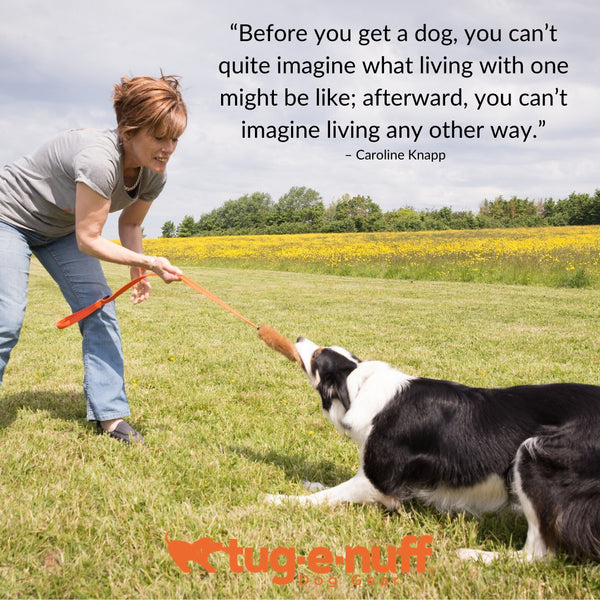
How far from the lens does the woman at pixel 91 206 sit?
2979mm

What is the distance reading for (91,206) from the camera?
118 inches

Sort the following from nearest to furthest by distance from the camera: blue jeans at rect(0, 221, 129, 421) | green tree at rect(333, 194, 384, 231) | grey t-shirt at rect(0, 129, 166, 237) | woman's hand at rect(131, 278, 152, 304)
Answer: grey t-shirt at rect(0, 129, 166, 237) < blue jeans at rect(0, 221, 129, 421) < woman's hand at rect(131, 278, 152, 304) < green tree at rect(333, 194, 384, 231)

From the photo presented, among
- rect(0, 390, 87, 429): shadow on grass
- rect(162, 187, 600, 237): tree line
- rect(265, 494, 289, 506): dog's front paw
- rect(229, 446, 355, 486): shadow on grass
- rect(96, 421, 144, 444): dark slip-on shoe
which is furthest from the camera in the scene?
rect(162, 187, 600, 237): tree line

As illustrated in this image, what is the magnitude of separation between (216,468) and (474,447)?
5.17 feet

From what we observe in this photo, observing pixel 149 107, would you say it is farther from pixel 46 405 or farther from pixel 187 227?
→ pixel 187 227

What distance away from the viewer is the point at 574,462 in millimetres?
2240

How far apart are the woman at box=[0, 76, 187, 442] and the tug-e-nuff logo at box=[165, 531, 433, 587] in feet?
4.88

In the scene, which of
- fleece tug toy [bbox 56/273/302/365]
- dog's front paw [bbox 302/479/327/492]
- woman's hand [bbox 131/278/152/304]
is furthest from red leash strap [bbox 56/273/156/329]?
dog's front paw [bbox 302/479/327/492]

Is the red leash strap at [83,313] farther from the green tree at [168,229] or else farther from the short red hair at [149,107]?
the green tree at [168,229]

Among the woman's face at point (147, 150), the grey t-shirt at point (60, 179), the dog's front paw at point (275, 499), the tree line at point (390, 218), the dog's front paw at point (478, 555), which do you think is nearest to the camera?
the dog's front paw at point (478, 555)

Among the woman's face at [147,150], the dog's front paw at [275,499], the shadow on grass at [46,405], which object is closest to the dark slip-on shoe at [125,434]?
the shadow on grass at [46,405]

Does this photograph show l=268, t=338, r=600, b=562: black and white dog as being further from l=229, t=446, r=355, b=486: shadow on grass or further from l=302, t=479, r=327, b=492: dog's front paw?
l=229, t=446, r=355, b=486: shadow on grass

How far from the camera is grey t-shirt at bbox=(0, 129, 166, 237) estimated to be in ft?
9.71

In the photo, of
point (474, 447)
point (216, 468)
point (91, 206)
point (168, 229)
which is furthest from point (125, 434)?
point (168, 229)
